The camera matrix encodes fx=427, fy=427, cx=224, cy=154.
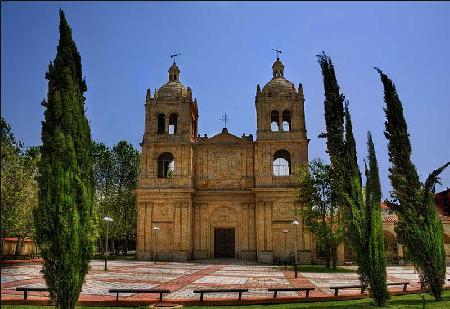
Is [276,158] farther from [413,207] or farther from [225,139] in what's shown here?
[413,207]

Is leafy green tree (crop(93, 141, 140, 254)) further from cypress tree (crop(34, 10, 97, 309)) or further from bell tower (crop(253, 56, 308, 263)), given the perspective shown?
cypress tree (crop(34, 10, 97, 309))

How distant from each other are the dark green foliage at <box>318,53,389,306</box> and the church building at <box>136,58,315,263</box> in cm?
2214

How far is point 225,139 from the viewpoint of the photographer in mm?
39719

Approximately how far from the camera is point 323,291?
17219 mm

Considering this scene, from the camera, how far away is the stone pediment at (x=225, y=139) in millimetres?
39500

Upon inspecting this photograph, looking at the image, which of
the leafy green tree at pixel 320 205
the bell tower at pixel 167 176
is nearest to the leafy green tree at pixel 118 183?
the bell tower at pixel 167 176

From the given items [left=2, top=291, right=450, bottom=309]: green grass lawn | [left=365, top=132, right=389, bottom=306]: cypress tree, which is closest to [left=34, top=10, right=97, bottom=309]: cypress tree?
[left=2, top=291, right=450, bottom=309]: green grass lawn

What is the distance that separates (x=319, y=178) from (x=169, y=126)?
52.3 feet

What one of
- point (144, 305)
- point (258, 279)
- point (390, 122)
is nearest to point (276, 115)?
point (258, 279)

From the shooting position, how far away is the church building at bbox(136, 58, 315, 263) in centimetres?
3672

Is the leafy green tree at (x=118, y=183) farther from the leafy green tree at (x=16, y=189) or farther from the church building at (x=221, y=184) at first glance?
the leafy green tree at (x=16, y=189)

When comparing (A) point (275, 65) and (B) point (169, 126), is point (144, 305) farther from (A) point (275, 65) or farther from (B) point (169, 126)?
(A) point (275, 65)

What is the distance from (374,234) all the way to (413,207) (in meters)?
2.47

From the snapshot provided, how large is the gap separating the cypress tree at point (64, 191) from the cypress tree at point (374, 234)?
8.39 meters
